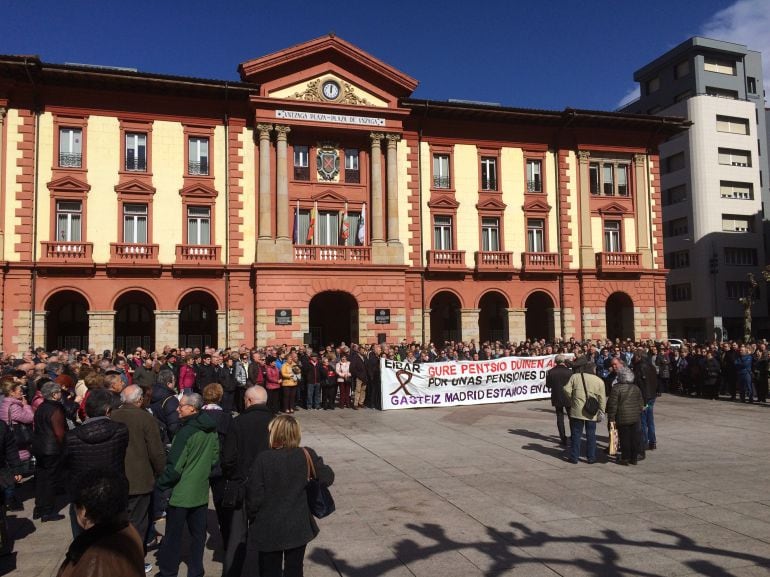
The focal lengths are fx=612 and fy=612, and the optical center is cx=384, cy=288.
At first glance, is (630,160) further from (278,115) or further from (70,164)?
(70,164)

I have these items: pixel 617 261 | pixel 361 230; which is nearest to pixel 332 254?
pixel 361 230

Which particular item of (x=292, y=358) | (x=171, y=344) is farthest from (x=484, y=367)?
(x=171, y=344)

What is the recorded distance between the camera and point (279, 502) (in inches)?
203

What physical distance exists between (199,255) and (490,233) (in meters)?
15.4

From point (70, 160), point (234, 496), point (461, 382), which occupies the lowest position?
point (461, 382)

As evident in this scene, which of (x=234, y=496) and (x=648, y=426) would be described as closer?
(x=234, y=496)

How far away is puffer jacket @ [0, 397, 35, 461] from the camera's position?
8914mm

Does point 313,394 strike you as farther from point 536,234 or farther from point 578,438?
point 536,234

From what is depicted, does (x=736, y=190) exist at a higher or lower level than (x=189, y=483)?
higher

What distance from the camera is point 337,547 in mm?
7422

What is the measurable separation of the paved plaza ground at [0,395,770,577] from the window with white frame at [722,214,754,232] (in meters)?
45.1

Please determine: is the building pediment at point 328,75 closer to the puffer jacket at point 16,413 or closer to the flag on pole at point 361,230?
the flag on pole at point 361,230

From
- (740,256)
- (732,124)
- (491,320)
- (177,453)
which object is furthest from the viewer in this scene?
(732,124)

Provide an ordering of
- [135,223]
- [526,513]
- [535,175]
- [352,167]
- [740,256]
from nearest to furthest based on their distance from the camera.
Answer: [526,513] < [135,223] < [352,167] < [535,175] < [740,256]
